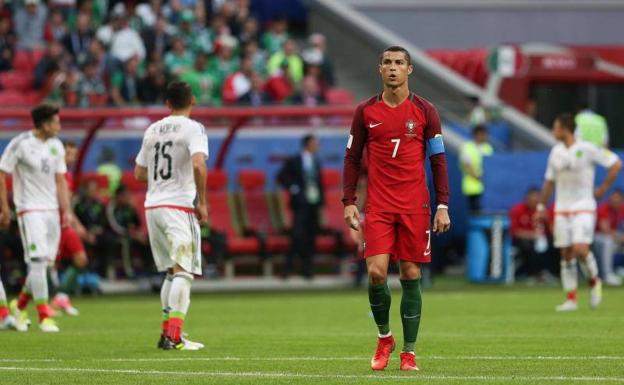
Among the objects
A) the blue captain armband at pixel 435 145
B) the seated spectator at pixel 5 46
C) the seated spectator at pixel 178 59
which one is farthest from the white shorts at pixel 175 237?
the seated spectator at pixel 178 59

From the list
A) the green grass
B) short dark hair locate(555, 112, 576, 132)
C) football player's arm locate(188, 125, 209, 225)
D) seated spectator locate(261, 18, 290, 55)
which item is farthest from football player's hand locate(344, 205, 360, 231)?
seated spectator locate(261, 18, 290, 55)

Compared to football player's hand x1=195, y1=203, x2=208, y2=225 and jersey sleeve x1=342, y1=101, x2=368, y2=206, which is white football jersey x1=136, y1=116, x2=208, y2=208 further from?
jersey sleeve x1=342, y1=101, x2=368, y2=206

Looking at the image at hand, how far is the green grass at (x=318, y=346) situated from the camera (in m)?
11.3

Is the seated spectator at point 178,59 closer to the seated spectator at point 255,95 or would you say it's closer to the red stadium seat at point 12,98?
the seated spectator at point 255,95

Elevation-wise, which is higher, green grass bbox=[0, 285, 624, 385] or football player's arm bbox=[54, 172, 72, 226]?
football player's arm bbox=[54, 172, 72, 226]

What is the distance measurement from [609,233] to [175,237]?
15566mm

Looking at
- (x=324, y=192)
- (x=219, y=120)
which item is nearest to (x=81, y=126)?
(x=219, y=120)

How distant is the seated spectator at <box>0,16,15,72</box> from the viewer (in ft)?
95.5

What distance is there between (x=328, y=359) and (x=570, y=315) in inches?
262

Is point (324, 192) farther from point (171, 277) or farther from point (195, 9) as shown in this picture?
point (171, 277)

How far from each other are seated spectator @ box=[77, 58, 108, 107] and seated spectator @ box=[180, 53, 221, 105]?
1.63 m

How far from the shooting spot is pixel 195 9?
105 feet

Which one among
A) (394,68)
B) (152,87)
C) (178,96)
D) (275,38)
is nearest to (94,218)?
(152,87)

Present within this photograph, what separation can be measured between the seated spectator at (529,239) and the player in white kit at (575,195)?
7.42 metres
